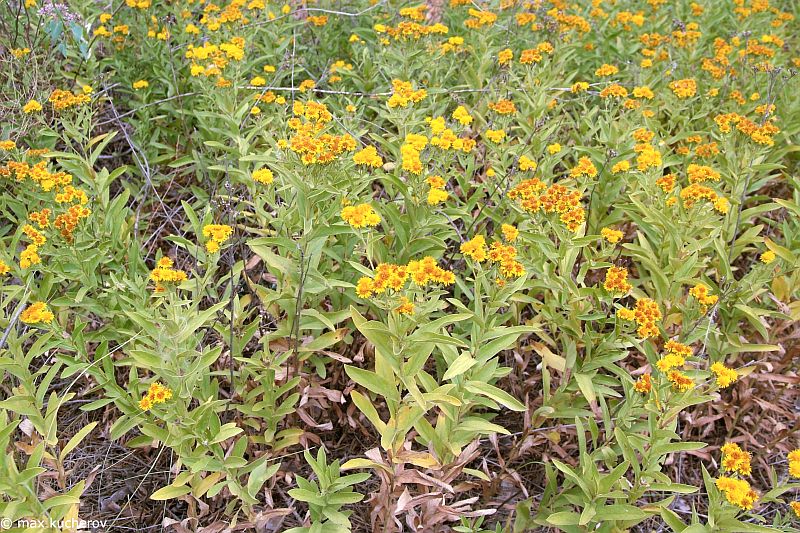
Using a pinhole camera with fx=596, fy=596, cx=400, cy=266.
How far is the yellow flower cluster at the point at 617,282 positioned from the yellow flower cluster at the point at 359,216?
0.98 metres

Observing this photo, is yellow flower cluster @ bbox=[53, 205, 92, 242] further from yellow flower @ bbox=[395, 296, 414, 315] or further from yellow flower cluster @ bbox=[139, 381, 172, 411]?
yellow flower @ bbox=[395, 296, 414, 315]

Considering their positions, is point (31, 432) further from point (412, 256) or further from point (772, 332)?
point (772, 332)

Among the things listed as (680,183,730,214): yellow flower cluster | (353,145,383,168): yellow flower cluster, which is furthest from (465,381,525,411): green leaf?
(680,183,730,214): yellow flower cluster

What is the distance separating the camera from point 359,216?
2.30 metres

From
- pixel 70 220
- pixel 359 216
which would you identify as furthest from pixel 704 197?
pixel 70 220

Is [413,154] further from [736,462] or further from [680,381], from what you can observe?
[736,462]

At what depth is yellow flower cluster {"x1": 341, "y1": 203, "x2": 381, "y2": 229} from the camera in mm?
2291

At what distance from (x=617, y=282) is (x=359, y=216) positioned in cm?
107

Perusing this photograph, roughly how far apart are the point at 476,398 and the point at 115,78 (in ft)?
12.0

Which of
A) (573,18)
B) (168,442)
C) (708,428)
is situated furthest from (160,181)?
(708,428)

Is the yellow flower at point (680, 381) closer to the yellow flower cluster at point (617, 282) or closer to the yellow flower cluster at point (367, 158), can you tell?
the yellow flower cluster at point (617, 282)

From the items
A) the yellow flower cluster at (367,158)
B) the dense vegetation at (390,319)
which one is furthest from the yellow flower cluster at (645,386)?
the yellow flower cluster at (367,158)

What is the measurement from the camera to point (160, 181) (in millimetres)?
4027

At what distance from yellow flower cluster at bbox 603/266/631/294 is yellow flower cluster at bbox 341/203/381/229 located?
98 centimetres
